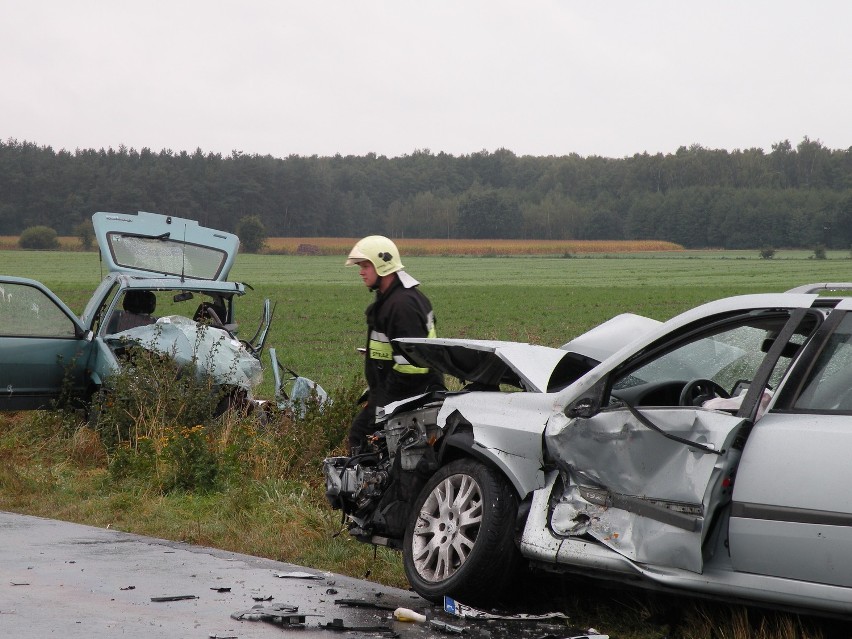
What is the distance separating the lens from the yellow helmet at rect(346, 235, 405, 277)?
318 inches

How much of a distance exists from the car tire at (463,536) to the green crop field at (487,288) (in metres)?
12.3

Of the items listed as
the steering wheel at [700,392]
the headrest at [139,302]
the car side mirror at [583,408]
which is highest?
the steering wheel at [700,392]

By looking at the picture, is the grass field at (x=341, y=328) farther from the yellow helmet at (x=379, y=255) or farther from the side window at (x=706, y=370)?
the yellow helmet at (x=379, y=255)

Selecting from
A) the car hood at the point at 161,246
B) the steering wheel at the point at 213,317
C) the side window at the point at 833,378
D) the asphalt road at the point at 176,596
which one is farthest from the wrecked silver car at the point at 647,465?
the car hood at the point at 161,246

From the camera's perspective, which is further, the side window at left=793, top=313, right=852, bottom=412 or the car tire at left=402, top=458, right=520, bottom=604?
the car tire at left=402, top=458, right=520, bottom=604

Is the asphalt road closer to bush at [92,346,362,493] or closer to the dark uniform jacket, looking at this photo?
the dark uniform jacket

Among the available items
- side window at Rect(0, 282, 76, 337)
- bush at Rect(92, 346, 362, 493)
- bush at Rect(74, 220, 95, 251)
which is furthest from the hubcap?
bush at Rect(74, 220, 95, 251)

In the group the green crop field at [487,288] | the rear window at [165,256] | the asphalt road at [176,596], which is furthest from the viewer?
the green crop field at [487,288]

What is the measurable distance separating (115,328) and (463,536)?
7.82 metres

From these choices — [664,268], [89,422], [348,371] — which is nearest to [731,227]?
[664,268]

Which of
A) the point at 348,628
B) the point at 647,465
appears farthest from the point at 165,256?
the point at 647,465

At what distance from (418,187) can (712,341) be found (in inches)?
5319

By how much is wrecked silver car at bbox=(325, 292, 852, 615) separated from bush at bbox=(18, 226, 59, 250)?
333 feet

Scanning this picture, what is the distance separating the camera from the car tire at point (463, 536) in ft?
19.4
